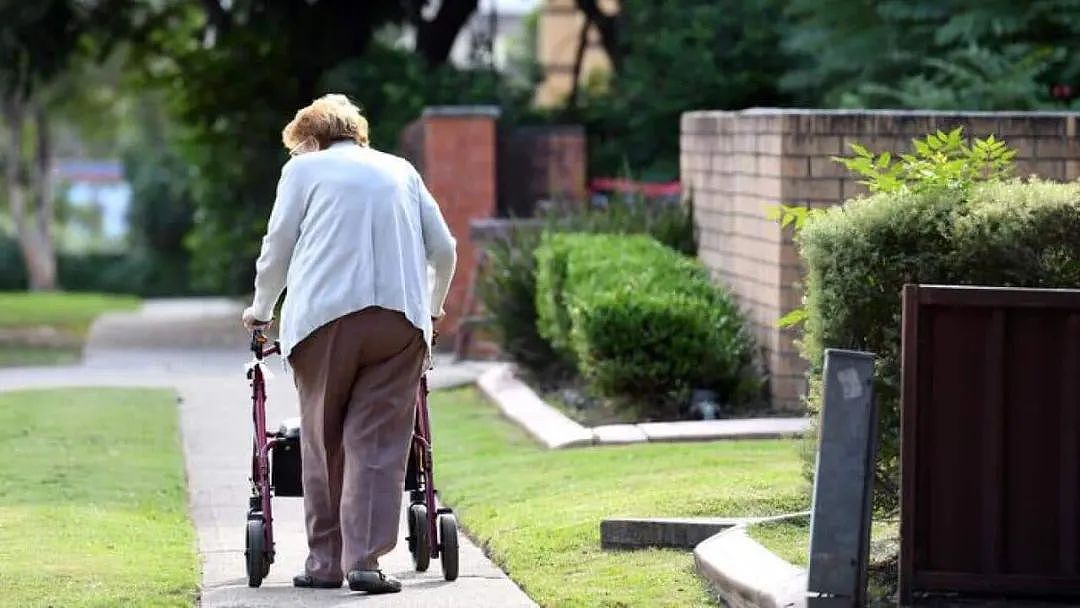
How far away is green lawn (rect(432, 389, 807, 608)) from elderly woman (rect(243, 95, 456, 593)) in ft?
2.20

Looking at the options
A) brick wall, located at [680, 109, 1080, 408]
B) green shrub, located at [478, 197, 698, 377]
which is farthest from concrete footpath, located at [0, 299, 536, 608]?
brick wall, located at [680, 109, 1080, 408]

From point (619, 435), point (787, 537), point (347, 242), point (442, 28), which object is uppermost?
point (442, 28)

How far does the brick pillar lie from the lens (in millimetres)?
19250

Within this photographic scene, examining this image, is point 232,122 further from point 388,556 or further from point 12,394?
point 388,556

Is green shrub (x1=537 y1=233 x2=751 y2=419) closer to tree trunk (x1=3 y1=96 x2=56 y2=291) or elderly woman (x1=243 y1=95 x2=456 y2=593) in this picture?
elderly woman (x1=243 y1=95 x2=456 y2=593)

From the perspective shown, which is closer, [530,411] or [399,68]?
[530,411]

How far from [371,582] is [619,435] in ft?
14.5

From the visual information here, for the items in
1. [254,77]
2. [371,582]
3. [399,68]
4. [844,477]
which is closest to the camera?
[844,477]

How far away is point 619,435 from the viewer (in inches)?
455

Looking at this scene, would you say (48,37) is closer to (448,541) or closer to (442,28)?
(442,28)

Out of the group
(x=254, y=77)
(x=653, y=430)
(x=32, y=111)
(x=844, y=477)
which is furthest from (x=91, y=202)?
(x=844, y=477)

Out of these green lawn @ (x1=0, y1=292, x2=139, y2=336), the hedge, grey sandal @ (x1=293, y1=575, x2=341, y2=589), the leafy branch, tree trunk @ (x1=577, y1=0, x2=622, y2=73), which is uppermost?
tree trunk @ (x1=577, y1=0, x2=622, y2=73)

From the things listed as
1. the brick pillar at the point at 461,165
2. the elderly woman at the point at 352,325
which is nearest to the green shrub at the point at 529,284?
the brick pillar at the point at 461,165

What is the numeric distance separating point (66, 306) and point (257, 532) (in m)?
22.8
